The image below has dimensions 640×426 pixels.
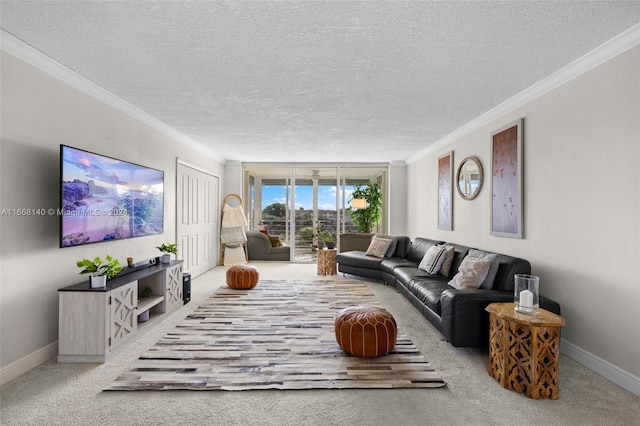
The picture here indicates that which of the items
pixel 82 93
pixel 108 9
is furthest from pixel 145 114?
pixel 108 9

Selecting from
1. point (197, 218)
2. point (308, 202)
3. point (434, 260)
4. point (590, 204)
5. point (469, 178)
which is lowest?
point (434, 260)

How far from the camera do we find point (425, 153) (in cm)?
661

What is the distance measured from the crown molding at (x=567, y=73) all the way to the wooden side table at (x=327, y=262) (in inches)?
128

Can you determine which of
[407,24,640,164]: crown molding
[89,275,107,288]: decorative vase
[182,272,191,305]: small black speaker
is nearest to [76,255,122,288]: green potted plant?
[89,275,107,288]: decorative vase

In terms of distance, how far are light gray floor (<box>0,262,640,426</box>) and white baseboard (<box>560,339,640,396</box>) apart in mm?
50

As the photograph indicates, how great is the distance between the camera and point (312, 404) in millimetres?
2121

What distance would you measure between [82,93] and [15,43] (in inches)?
30.0

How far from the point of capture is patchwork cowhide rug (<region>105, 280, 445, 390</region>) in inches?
93.2

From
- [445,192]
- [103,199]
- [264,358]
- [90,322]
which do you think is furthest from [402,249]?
[90,322]

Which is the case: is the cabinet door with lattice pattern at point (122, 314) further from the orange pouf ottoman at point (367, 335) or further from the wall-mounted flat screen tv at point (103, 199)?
the orange pouf ottoman at point (367, 335)

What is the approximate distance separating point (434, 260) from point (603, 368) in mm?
2206

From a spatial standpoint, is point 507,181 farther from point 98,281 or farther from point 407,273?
point 98,281

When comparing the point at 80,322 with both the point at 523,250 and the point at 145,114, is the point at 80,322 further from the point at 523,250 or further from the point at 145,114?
the point at 523,250

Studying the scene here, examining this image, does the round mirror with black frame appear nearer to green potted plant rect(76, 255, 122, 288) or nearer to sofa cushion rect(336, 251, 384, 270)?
sofa cushion rect(336, 251, 384, 270)
